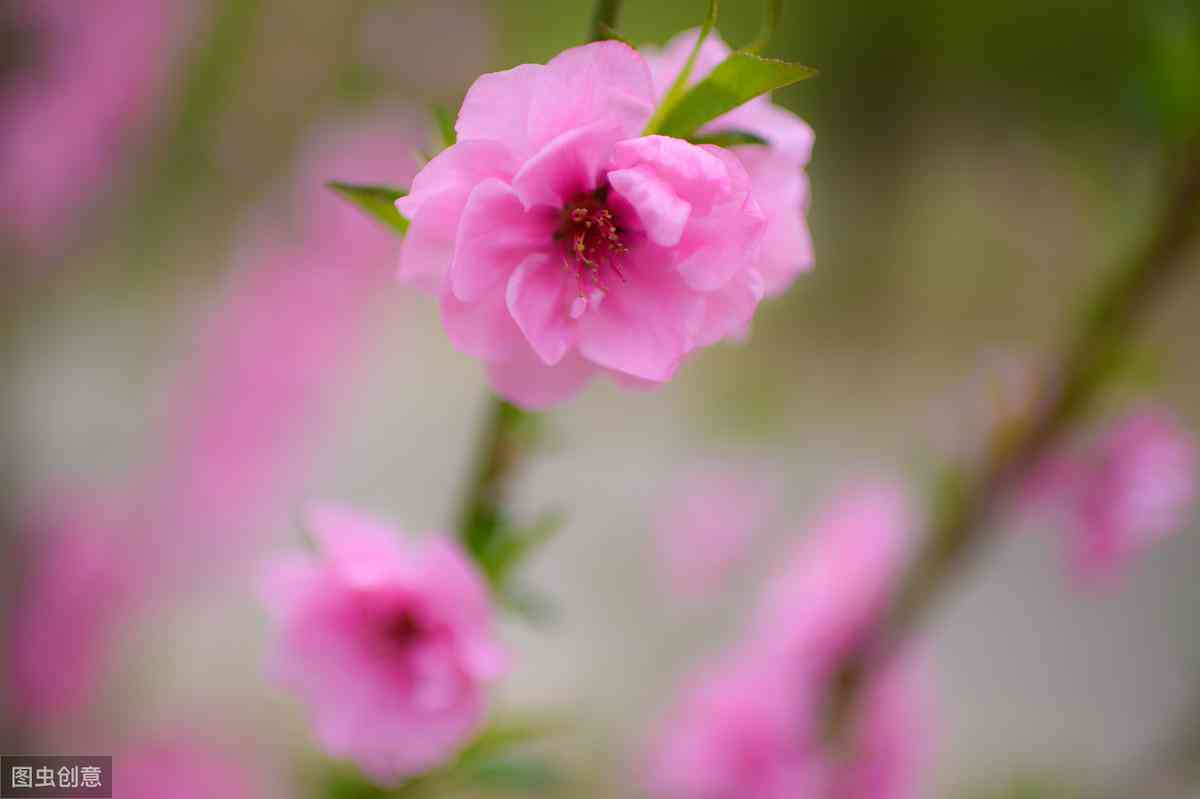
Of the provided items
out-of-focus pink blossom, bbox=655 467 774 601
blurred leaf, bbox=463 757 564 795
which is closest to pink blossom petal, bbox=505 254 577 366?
blurred leaf, bbox=463 757 564 795

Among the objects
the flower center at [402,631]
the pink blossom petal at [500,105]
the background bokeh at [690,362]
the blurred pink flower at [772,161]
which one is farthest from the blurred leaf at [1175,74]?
the flower center at [402,631]

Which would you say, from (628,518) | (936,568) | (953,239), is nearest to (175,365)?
(628,518)

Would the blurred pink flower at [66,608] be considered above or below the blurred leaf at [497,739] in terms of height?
above

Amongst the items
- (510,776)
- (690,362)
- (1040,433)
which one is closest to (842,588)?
(1040,433)

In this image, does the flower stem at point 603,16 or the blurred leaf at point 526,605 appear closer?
the flower stem at point 603,16

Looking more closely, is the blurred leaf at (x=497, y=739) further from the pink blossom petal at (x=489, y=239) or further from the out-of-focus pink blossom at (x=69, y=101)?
the out-of-focus pink blossom at (x=69, y=101)

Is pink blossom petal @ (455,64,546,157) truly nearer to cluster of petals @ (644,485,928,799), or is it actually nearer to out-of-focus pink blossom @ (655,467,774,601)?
cluster of petals @ (644,485,928,799)

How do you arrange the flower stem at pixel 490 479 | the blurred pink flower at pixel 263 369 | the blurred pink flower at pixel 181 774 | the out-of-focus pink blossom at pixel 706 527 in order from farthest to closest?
the out-of-focus pink blossom at pixel 706 527, the blurred pink flower at pixel 263 369, the blurred pink flower at pixel 181 774, the flower stem at pixel 490 479
